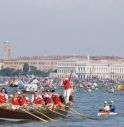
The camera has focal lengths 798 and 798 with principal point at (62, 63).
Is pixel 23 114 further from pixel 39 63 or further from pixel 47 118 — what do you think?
pixel 39 63

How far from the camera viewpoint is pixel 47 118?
29.0 m

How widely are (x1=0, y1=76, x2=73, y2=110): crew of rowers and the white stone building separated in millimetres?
133653

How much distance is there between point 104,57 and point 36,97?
17051 centimetres

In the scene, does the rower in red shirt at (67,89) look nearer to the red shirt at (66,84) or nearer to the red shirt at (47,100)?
the red shirt at (66,84)

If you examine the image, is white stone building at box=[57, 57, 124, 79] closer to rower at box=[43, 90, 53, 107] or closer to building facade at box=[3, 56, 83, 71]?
building facade at box=[3, 56, 83, 71]

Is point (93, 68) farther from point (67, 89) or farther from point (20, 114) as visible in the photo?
point (20, 114)

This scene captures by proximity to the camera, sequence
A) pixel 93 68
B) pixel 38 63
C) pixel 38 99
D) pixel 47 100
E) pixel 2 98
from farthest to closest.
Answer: pixel 38 63 → pixel 93 68 → pixel 47 100 → pixel 38 99 → pixel 2 98

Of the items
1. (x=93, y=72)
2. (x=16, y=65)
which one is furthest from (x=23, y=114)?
(x=16, y=65)

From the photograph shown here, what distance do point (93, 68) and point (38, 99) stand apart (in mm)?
142109

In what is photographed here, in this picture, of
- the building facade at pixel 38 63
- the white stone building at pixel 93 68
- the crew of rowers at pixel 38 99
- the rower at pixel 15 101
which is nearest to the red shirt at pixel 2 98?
the crew of rowers at pixel 38 99

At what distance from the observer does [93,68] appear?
560 feet

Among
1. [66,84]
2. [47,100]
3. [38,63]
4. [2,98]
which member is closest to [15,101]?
[2,98]

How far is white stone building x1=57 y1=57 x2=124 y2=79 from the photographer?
168 meters

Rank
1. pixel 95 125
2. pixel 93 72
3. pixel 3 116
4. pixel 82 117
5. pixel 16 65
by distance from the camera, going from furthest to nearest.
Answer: pixel 16 65 → pixel 93 72 → pixel 82 117 → pixel 95 125 → pixel 3 116
